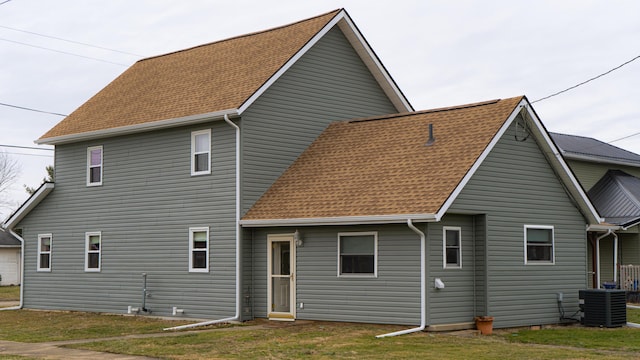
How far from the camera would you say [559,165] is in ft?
75.6

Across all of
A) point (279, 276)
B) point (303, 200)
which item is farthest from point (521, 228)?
point (279, 276)

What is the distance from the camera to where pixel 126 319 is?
2491 cm

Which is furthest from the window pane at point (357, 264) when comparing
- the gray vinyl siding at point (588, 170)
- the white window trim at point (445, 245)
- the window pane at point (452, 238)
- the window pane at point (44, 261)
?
the gray vinyl siding at point (588, 170)

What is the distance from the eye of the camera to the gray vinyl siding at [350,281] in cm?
2034

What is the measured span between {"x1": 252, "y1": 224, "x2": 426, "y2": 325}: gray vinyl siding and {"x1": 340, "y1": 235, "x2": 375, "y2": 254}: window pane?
0.19 metres

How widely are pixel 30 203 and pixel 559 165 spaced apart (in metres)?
17.1

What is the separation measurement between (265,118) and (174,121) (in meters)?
2.60

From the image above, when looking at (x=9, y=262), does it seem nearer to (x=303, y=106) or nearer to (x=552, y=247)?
(x=303, y=106)

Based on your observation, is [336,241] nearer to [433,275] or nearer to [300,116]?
[433,275]

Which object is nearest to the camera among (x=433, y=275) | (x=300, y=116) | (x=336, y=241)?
(x=433, y=275)

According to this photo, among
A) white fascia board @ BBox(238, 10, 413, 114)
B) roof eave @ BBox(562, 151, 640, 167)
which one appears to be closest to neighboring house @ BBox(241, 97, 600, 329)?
white fascia board @ BBox(238, 10, 413, 114)

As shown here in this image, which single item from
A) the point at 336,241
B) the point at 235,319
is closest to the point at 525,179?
the point at 336,241

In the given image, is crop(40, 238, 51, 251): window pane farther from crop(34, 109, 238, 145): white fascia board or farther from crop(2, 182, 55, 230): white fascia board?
crop(34, 109, 238, 145): white fascia board

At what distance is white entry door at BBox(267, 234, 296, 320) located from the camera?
2306 cm
